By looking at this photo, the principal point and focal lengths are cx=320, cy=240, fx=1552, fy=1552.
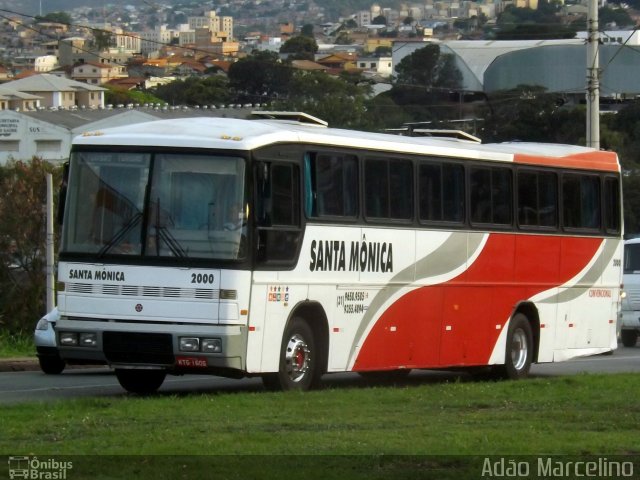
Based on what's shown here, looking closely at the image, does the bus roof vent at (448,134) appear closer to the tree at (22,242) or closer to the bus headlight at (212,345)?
the bus headlight at (212,345)

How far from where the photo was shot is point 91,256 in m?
16.6

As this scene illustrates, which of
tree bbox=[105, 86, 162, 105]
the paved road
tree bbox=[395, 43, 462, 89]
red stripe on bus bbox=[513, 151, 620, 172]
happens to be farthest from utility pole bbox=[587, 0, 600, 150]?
tree bbox=[105, 86, 162, 105]

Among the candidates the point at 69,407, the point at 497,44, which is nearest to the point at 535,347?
the point at 69,407

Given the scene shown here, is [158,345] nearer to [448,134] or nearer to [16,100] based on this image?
[448,134]

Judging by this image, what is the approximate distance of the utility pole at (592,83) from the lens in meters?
34.1

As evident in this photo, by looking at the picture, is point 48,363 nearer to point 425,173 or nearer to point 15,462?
point 425,173

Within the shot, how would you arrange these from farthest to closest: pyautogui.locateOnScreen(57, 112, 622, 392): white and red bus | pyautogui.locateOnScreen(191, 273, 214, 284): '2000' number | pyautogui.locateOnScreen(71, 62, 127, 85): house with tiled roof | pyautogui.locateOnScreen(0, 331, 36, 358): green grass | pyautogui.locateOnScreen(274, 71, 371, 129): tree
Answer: pyautogui.locateOnScreen(71, 62, 127, 85): house with tiled roof, pyautogui.locateOnScreen(274, 71, 371, 129): tree, pyautogui.locateOnScreen(0, 331, 36, 358): green grass, pyautogui.locateOnScreen(57, 112, 622, 392): white and red bus, pyautogui.locateOnScreen(191, 273, 214, 284): '2000' number

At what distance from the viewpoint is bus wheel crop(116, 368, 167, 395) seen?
57.9 feet

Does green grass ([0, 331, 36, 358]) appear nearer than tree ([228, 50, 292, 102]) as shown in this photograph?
Yes

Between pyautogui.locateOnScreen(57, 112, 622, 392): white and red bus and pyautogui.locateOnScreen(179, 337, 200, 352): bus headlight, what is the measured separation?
0.01m

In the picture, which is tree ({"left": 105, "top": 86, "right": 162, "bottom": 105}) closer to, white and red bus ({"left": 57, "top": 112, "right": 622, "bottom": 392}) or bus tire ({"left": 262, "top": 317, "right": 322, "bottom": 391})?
white and red bus ({"left": 57, "top": 112, "right": 622, "bottom": 392})

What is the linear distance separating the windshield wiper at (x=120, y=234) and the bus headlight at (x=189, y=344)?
1.33m

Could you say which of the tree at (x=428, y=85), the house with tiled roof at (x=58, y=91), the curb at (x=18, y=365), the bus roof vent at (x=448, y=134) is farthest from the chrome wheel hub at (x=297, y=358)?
the house with tiled roof at (x=58, y=91)

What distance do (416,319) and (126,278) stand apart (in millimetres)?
4404
